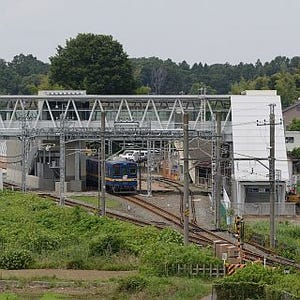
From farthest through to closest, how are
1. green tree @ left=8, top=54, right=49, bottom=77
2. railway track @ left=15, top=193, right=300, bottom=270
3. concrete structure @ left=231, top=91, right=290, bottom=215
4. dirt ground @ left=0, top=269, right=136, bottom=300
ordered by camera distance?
green tree @ left=8, top=54, right=49, bottom=77 → concrete structure @ left=231, top=91, right=290, bottom=215 → railway track @ left=15, top=193, right=300, bottom=270 → dirt ground @ left=0, top=269, right=136, bottom=300

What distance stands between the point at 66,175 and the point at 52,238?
20.8 metres

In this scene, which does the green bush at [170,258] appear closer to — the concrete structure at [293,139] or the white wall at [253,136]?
the white wall at [253,136]

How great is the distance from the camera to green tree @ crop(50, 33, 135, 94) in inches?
2756

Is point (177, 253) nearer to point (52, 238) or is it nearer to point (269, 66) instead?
point (52, 238)

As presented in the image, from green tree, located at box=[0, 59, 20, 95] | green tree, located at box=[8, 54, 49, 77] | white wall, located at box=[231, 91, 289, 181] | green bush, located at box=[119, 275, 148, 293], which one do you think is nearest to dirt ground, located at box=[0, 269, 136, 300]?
green bush, located at box=[119, 275, 148, 293]

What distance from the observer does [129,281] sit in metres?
20.0

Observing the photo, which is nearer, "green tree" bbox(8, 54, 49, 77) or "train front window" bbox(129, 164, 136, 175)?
"train front window" bbox(129, 164, 136, 175)

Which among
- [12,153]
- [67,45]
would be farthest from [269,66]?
[12,153]

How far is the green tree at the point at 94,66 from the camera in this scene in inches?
2756

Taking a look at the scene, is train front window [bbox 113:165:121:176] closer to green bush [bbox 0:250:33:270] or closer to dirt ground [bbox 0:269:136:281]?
green bush [bbox 0:250:33:270]

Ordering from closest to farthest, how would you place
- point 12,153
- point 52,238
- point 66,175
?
point 52,238 < point 66,175 < point 12,153

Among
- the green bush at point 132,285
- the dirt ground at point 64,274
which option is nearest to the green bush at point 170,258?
the dirt ground at point 64,274

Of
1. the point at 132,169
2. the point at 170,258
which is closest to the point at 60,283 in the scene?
the point at 170,258

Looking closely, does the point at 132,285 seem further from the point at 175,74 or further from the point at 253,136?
the point at 175,74
